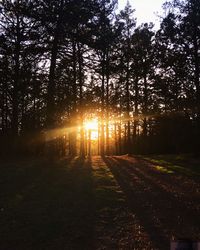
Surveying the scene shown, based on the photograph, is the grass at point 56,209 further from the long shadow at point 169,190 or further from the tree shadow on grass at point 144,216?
the long shadow at point 169,190

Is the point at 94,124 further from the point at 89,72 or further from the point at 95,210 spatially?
the point at 95,210

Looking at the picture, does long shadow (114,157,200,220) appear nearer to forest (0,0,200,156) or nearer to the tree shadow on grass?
the tree shadow on grass

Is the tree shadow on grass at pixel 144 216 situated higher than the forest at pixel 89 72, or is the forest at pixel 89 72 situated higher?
the forest at pixel 89 72

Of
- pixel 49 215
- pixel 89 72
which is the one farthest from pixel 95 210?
pixel 89 72

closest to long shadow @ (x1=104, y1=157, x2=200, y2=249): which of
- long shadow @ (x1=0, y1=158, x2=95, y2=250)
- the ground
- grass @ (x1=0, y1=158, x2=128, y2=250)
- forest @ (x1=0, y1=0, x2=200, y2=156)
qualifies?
the ground

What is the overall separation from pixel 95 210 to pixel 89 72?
1395 cm

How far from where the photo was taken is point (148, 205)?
431 inches

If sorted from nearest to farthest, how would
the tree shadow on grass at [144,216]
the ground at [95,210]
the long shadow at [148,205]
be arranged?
the tree shadow on grass at [144,216], the ground at [95,210], the long shadow at [148,205]

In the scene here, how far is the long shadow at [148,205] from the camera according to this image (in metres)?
8.01

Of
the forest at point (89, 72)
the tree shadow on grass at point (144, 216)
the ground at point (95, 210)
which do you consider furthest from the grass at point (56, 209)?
the forest at point (89, 72)

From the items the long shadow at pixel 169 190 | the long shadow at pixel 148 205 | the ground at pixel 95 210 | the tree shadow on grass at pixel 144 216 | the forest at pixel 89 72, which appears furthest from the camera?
the forest at pixel 89 72

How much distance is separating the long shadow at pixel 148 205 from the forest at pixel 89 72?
6.14 m

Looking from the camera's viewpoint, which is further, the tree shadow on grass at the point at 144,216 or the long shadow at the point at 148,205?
the long shadow at the point at 148,205

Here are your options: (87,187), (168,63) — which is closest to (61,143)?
(168,63)
